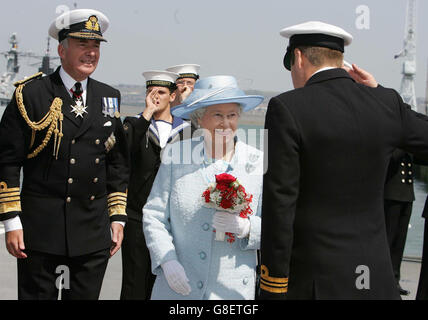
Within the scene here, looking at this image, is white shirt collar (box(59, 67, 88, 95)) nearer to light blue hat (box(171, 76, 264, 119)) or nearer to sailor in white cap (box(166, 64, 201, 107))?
light blue hat (box(171, 76, 264, 119))

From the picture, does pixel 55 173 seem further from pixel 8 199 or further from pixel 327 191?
pixel 327 191

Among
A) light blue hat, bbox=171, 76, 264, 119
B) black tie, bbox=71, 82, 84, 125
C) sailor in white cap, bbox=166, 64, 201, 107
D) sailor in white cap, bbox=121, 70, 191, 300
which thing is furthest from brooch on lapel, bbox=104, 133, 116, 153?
sailor in white cap, bbox=166, 64, 201, 107

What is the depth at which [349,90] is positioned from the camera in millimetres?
2975

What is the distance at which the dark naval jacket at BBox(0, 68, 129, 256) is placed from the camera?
12.5 feet

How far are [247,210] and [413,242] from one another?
11.1 m

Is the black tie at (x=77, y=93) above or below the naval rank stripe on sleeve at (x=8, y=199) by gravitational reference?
above

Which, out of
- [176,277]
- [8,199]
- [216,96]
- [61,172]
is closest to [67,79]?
[61,172]

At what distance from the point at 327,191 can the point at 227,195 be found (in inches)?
26.4

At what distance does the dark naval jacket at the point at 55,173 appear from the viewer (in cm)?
380

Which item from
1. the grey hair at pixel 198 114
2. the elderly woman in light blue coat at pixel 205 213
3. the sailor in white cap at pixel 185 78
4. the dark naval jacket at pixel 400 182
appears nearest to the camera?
the elderly woman in light blue coat at pixel 205 213

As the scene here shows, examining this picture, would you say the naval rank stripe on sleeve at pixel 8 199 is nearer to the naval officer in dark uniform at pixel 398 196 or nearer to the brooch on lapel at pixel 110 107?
the brooch on lapel at pixel 110 107

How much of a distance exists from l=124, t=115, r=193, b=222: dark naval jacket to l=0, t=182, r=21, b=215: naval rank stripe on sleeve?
5.14 ft

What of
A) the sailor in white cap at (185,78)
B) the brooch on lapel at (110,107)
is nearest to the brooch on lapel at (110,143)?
the brooch on lapel at (110,107)

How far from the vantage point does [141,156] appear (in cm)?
540
